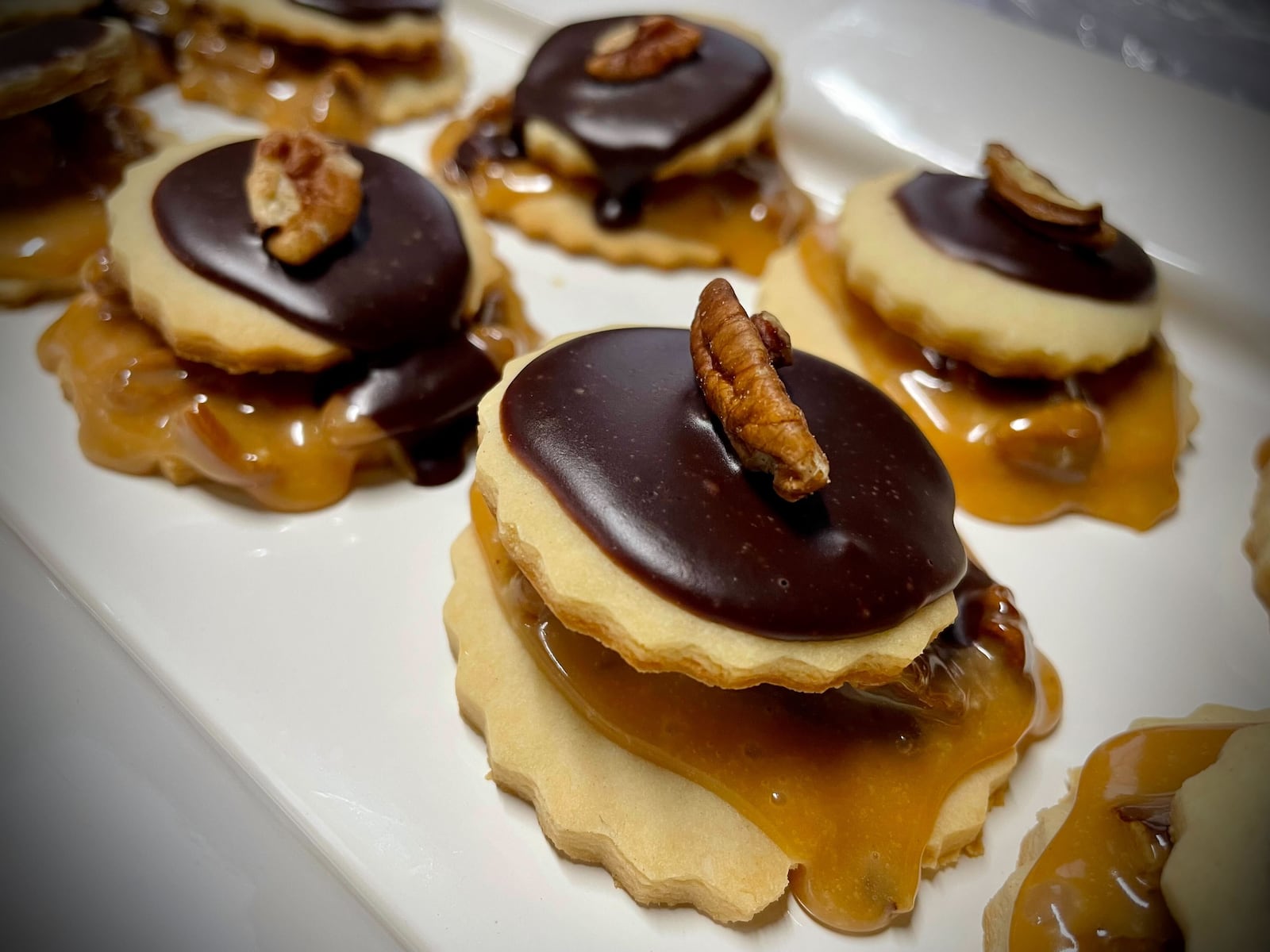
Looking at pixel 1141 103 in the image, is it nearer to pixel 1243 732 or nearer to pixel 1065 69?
pixel 1065 69

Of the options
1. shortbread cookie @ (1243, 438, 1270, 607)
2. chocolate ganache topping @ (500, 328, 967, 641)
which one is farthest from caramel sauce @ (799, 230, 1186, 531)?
chocolate ganache topping @ (500, 328, 967, 641)

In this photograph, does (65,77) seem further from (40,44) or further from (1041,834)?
(1041,834)

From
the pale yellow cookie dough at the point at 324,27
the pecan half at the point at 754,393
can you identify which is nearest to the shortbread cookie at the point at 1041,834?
the pecan half at the point at 754,393

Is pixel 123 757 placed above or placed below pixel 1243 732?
below

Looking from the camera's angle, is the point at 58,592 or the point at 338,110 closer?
the point at 58,592

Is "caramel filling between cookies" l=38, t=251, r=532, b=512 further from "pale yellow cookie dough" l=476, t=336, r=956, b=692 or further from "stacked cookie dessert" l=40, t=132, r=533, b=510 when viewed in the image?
"pale yellow cookie dough" l=476, t=336, r=956, b=692

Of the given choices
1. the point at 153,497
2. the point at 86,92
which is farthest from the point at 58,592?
the point at 86,92

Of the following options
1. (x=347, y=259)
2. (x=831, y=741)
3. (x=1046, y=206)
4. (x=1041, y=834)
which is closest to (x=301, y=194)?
(x=347, y=259)
